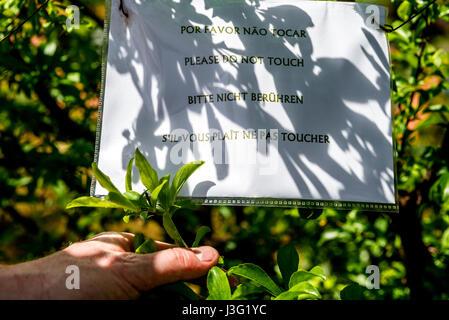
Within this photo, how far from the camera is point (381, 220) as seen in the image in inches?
66.3

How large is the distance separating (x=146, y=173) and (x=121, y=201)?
0.09m

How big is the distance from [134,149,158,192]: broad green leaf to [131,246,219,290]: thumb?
16cm

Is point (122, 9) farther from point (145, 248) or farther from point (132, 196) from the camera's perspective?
point (145, 248)

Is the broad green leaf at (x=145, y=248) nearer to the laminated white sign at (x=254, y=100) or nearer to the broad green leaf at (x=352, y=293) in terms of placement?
the laminated white sign at (x=254, y=100)

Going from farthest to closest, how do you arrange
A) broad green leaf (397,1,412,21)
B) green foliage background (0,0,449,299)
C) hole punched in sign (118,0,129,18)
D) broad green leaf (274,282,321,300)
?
1. green foliage background (0,0,449,299)
2. broad green leaf (397,1,412,21)
3. hole punched in sign (118,0,129,18)
4. broad green leaf (274,282,321,300)

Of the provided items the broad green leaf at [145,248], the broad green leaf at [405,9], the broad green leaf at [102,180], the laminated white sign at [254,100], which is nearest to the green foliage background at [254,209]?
the broad green leaf at [405,9]

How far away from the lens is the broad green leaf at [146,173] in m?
0.92

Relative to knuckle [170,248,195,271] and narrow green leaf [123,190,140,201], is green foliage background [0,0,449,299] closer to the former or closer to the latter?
knuckle [170,248,195,271]

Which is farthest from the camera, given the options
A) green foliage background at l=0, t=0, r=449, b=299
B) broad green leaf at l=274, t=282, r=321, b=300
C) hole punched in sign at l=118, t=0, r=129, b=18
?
green foliage background at l=0, t=0, r=449, b=299

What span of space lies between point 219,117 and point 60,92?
0.98 meters

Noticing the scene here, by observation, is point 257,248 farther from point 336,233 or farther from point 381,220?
point 381,220

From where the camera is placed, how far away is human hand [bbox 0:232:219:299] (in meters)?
0.90

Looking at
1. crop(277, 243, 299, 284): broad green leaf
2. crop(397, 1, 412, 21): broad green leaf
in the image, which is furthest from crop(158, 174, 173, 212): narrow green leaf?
crop(397, 1, 412, 21): broad green leaf

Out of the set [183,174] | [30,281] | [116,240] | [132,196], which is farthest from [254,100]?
[30,281]
